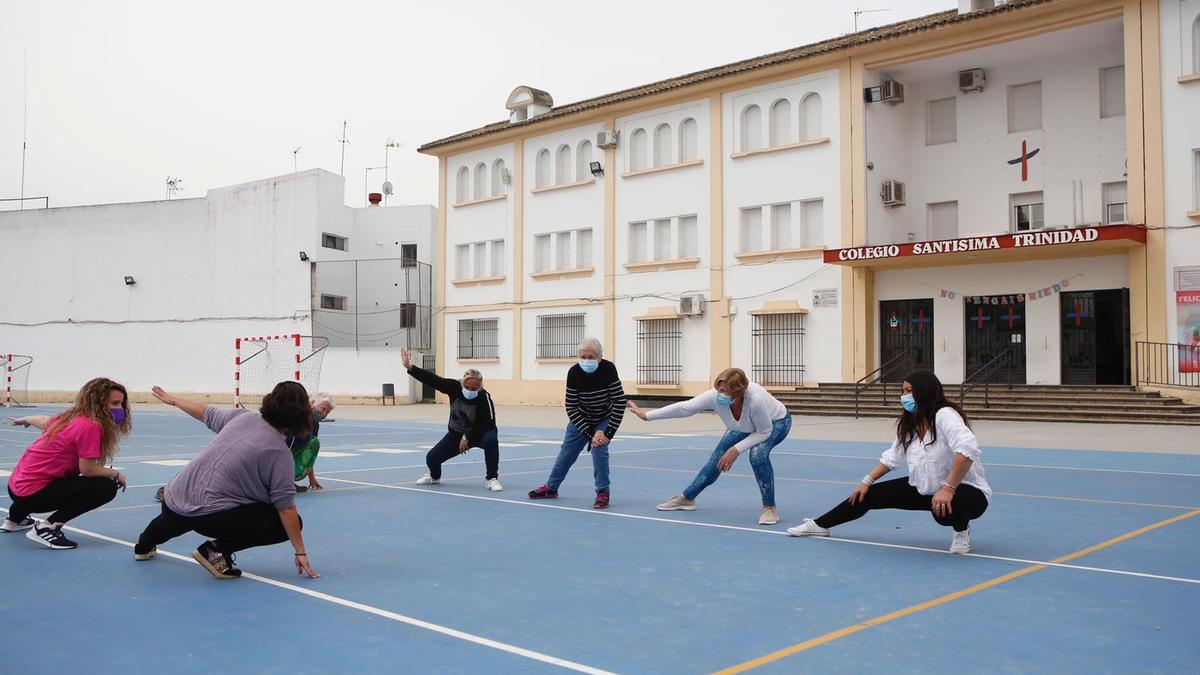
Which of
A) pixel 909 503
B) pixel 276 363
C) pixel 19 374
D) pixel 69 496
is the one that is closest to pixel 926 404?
pixel 909 503

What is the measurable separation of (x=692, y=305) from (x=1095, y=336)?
1122cm

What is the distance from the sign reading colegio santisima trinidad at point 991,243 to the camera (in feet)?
76.7

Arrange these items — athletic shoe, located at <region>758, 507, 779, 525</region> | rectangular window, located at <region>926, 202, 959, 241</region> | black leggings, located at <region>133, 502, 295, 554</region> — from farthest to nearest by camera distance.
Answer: rectangular window, located at <region>926, 202, 959, 241</region> → athletic shoe, located at <region>758, 507, 779, 525</region> → black leggings, located at <region>133, 502, 295, 554</region>

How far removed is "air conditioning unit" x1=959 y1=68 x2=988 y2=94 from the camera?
28297 millimetres

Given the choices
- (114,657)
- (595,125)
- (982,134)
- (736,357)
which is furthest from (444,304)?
(114,657)

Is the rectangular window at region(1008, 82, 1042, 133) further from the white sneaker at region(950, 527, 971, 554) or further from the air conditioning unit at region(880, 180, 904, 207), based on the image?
the white sneaker at region(950, 527, 971, 554)

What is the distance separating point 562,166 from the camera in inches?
Answer: 1419

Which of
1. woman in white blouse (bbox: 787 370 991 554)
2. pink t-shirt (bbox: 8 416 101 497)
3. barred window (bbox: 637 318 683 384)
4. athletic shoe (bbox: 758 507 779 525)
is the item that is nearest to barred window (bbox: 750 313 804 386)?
barred window (bbox: 637 318 683 384)

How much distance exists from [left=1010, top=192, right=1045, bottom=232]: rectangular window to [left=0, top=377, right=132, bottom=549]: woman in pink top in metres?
25.3

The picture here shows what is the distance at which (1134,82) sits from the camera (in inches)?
964

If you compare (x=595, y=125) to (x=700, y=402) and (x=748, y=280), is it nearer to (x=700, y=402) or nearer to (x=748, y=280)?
(x=748, y=280)

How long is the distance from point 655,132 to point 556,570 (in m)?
28.0

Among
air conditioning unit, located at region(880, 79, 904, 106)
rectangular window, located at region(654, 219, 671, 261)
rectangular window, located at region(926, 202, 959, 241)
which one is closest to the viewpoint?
air conditioning unit, located at region(880, 79, 904, 106)

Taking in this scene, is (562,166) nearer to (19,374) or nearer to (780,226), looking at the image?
(780,226)
